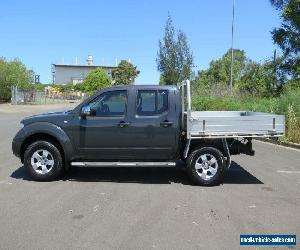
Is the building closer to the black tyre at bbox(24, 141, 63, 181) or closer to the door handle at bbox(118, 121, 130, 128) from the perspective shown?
the black tyre at bbox(24, 141, 63, 181)

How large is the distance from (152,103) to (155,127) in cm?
48

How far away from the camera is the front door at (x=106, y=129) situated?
8.70 meters

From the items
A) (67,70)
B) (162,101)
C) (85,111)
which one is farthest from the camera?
(67,70)

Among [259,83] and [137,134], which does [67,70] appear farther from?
[137,134]

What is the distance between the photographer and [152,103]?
8789 mm

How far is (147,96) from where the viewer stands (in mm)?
8828

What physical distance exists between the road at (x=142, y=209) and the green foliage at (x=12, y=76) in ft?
153

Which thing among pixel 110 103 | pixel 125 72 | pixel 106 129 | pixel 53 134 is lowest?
pixel 53 134

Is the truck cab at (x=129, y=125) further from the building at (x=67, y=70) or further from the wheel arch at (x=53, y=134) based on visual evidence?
the building at (x=67, y=70)

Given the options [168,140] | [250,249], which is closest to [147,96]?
[168,140]

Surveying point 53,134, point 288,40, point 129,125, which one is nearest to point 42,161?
point 53,134

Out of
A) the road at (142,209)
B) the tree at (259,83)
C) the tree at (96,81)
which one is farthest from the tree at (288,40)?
the tree at (96,81)

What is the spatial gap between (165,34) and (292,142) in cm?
2744

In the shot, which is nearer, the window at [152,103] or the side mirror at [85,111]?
the side mirror at [85,111]
